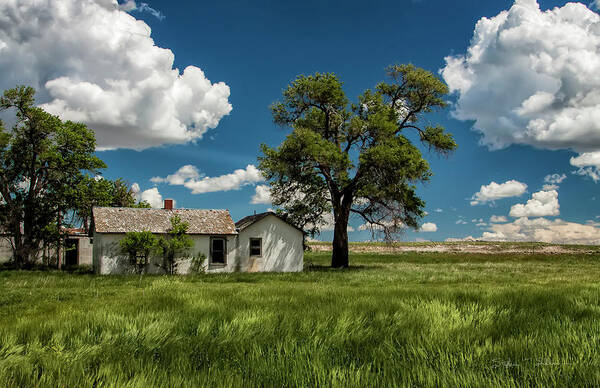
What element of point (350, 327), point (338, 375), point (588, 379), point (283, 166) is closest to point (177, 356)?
point (338, 375)

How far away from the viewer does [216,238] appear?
32969mm

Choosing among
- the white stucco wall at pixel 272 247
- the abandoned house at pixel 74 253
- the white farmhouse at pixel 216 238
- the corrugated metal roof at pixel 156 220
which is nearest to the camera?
the white farmhouse at pixel 216 238

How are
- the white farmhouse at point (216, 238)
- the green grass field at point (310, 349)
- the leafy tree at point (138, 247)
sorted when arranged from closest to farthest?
the green grass field at point (310, 349)
the leafy tree at point (138, 247)
the white farmhouse at point (216, 238)

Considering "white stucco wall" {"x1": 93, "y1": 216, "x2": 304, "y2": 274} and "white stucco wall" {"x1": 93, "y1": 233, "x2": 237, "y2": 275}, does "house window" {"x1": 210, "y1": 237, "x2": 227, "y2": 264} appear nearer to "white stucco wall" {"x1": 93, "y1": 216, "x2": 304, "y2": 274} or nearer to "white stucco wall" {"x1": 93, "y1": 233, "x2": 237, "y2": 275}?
"white stucco wall" {"x1": 93, "y1": 216, "x2": 304, "y2": 274}

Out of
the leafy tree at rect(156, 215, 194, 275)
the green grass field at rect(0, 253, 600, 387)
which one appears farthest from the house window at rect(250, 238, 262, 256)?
the green grass field at rect(0, 253, 600, 387)

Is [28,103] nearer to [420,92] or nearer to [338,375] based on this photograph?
[420,92]

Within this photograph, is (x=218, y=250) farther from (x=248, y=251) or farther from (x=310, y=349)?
(x=310, y=349)

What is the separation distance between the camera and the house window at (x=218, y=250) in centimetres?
3269

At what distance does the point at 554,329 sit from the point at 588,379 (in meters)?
2.41

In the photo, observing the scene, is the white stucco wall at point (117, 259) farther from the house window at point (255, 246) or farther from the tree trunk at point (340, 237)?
the tree trunk at point (340, 237)

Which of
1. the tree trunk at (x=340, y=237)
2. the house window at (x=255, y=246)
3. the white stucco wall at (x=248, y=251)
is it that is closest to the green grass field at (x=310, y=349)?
the white stucco wall at (x=248, y=251)

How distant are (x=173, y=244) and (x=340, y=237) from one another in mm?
14085

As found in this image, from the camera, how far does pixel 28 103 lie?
111 ft

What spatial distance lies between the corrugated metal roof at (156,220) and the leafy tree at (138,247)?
1.13m
